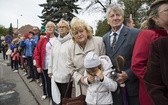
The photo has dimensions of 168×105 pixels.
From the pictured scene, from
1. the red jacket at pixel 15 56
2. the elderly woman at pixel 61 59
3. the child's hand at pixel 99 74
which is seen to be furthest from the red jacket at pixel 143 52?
the red jacket at pixel 15 56

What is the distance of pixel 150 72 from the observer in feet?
9.30

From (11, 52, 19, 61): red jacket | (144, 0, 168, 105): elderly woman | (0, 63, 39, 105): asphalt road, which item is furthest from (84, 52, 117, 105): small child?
(11, 52, 19, 61): red jacket

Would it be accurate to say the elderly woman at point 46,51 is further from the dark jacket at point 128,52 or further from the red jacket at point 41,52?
the dark jacket at point 128,52

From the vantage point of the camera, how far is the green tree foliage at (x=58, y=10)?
43406 millimetres

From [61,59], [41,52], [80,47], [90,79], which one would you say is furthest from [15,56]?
[90,79]

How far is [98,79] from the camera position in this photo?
4090mm

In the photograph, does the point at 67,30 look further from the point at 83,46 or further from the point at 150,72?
the point at 150,72

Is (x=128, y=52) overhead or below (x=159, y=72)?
overhead

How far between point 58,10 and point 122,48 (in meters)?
41.4

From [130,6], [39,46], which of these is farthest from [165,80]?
[130,6]

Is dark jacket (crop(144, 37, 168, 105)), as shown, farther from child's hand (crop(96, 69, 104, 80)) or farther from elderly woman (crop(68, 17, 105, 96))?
elderly woman (crop(68, 17, 105, 96))

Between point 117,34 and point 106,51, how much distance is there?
0.30 metres

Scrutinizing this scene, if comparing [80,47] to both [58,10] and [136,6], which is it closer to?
[136,6]

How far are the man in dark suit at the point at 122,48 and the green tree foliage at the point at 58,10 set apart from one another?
1510 inches
